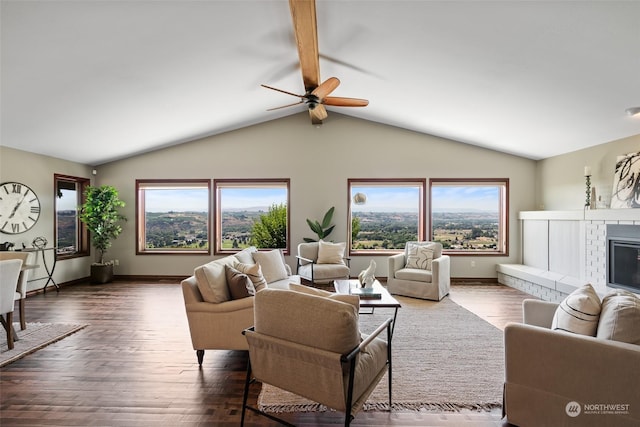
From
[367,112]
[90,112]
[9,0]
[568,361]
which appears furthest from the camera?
[367,112]

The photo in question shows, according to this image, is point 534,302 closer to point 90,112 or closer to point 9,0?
point 9,0

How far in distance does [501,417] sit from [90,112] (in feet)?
18.9

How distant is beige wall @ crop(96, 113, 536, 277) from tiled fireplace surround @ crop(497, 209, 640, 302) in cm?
41

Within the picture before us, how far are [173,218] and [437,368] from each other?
6075 millimetres

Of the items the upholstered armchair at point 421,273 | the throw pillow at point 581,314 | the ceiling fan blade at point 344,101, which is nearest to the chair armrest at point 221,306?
the throw pillow at point 581,314

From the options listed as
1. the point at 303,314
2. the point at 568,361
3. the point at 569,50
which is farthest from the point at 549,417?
the point at 569,50

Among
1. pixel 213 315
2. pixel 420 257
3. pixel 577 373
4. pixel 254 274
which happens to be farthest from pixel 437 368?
pixel 420 257

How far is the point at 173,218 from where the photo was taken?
706cm

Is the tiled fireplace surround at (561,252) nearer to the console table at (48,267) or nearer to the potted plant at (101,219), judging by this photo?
the potted plant at (101,219)

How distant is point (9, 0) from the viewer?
251cm

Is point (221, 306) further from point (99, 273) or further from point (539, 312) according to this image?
point (99, 273)

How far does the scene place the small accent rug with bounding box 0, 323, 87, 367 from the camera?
3113 millimetres

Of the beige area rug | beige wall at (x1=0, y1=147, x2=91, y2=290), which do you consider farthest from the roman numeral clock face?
the beige area rug

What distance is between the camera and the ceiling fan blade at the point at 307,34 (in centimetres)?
285
